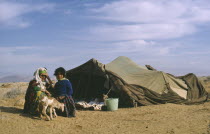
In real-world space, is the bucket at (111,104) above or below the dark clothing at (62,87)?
below

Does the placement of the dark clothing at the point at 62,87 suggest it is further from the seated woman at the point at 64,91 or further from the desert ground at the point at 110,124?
the desert ground at the point at 110,124

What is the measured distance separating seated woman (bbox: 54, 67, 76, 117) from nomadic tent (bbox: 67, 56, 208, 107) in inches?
102

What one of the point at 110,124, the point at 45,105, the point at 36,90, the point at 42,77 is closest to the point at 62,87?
the point at 42,77

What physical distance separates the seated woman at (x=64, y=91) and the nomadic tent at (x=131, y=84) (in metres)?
2.60

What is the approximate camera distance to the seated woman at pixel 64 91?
27.2 feet

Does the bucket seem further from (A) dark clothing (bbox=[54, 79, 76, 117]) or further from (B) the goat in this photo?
(B) the goat

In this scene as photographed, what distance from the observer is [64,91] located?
27.4 feet

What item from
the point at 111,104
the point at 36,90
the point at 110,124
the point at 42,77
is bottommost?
the point at 110,124

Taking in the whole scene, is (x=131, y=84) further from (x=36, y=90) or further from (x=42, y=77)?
(x=36, y=90)

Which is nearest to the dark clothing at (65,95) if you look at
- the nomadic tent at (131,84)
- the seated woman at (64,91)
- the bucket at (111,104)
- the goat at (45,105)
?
the seated woman at (64,91)

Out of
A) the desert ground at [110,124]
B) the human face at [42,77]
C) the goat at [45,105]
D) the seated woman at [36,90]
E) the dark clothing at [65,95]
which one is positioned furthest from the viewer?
the dark clothing at [65,95]

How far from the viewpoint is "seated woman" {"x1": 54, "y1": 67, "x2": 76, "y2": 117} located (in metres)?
8.28

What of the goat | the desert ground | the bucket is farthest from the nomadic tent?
the goat

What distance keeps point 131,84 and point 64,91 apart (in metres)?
3.62
